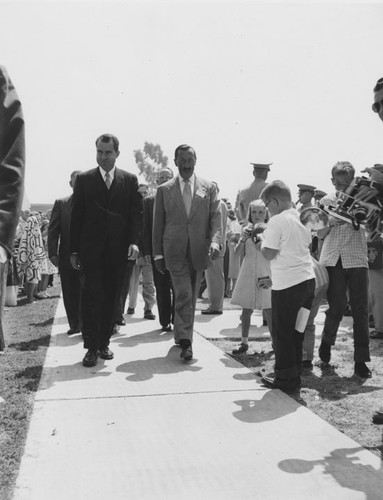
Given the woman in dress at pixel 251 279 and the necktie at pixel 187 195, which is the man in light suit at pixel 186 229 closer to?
the necktie at pixel 187 195

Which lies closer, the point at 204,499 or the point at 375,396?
the point at 204,499

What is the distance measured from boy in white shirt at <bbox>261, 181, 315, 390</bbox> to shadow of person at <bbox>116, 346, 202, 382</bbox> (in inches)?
40.8

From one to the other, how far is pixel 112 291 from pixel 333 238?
84.3 inches

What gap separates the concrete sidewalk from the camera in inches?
131

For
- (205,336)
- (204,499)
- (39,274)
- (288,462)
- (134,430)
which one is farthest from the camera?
(39,274)

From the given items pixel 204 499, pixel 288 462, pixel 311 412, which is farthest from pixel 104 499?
pixel 311 412

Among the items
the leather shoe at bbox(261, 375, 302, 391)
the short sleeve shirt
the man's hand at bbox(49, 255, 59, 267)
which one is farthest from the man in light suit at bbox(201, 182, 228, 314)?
the leather shoe at bbox(261, 375, 302, 391)

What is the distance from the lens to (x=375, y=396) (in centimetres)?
522

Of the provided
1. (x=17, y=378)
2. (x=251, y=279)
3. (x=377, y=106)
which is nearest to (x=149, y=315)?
(x=251, y=279)

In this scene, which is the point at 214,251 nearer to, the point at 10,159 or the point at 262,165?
the point at 262,165

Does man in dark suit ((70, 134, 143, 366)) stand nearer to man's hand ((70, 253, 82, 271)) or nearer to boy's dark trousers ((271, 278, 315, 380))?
man's hand ((70, 253, 82, 271))

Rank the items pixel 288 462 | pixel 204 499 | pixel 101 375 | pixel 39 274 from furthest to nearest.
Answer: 1. pixel 39 274
2. pixel 101 375
3. pixel 288 462
4. pixel 204 499

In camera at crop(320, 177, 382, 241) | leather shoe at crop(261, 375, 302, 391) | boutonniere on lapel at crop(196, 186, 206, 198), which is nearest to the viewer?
camera at crop(320, 177, 382, 241)

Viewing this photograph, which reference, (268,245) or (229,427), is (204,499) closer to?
(229,427)
